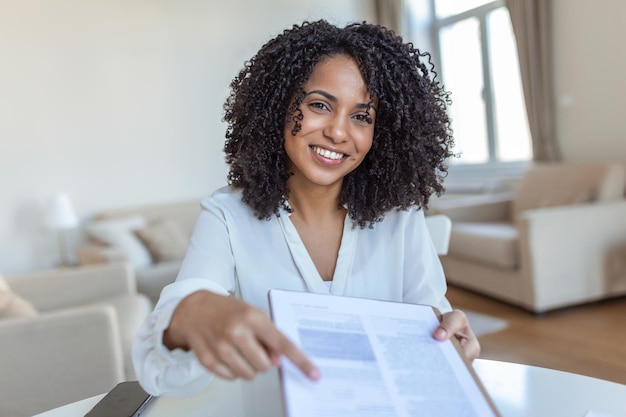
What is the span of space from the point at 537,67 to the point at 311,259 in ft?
12.5

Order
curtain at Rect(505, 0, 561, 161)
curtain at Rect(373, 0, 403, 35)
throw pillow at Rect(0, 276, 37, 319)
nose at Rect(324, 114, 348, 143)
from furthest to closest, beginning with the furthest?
curtain at Rect(373, 0, 403, 35) → curtain at Rect(505, 0, 561, 161) → throw pillow at Rect(0, 276, 37, 319) → nose at Rect(324, 114, 348, 143)

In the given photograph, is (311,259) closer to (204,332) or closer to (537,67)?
(204,332)

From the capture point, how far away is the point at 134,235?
3984 millimetres

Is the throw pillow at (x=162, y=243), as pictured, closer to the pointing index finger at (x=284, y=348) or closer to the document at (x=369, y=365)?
the document at (x=369, y=365)

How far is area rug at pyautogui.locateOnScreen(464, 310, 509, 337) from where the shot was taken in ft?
9.78

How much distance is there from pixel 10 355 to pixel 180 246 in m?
2.20

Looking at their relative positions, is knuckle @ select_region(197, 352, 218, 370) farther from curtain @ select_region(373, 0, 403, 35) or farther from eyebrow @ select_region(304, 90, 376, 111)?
curtain @ select_region(373, 0, 403, 35)

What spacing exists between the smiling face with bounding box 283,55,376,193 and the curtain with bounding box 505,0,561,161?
3657 millimetres

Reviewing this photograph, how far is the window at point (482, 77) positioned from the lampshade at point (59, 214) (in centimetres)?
370

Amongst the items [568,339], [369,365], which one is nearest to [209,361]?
[369,365]

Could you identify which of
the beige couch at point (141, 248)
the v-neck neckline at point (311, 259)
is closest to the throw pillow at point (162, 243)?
the beige couch at point (141, 248)

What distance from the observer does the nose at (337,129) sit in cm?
101

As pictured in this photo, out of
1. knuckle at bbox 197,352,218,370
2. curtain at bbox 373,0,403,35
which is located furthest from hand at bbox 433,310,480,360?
curtain at bbox 373,0,403,35

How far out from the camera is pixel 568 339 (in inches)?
108
